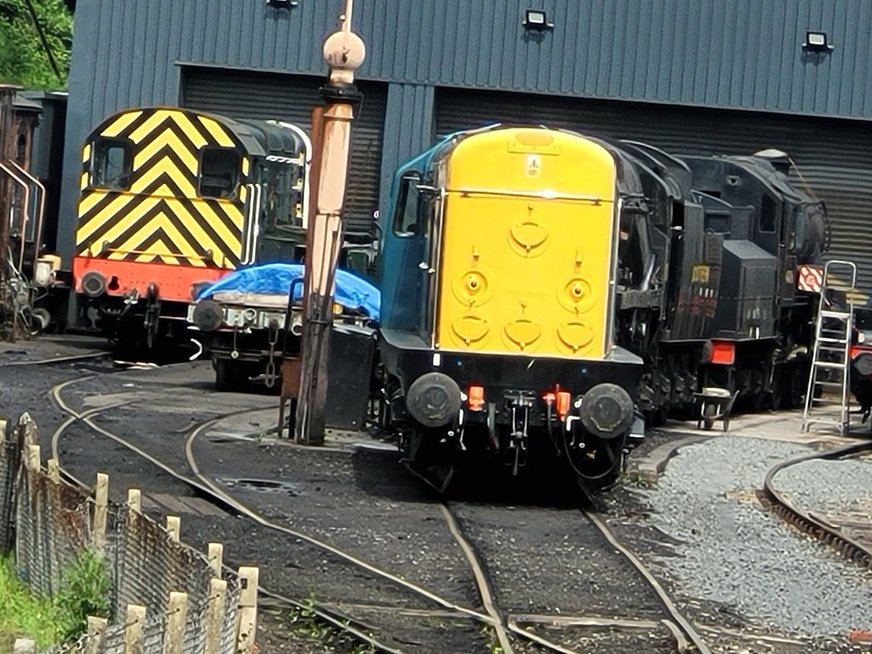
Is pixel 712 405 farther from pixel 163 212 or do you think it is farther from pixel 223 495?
pixel 223 495

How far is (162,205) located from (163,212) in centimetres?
9

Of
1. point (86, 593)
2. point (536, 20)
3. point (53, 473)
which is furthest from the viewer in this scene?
point (536, 20)

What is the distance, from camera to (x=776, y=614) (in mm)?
10383

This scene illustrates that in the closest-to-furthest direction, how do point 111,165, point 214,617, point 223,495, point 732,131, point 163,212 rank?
1. point 214,617
2. point 223,495
3. point 163,212
4. point 111,165
5. point 732,131

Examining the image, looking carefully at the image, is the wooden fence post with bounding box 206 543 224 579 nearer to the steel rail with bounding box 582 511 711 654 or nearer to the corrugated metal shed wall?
the steel rail with bounding box 582 511 711 654

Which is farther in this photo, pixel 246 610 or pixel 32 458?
pixel 32 458

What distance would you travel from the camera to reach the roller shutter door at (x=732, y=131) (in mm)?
29344

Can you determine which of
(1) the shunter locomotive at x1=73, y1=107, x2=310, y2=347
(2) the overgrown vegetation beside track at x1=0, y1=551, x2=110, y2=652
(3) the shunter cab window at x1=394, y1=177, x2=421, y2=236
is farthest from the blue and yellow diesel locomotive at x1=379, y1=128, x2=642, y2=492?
(1) the shunter locomotive at x1=73, y1=107, x2=310, y2=347

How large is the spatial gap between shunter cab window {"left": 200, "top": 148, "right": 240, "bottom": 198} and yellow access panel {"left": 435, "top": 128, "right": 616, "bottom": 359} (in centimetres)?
986

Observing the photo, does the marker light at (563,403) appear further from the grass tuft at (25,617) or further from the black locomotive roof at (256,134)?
the black locomotive roof at (256,134)

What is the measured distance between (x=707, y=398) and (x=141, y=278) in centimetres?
706

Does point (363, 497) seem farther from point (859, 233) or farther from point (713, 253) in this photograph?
point (859, 233)

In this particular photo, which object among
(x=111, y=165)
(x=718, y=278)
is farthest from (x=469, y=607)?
(x=111, y=165)

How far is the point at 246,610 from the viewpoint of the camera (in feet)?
22.7
